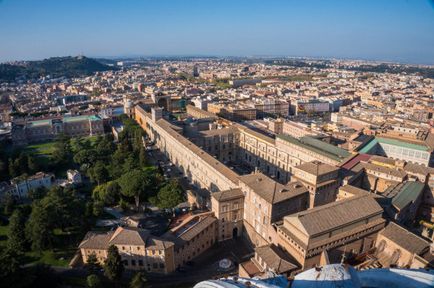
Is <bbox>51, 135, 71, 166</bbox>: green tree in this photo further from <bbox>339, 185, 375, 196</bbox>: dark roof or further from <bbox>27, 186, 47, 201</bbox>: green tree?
<bbox>339, 185, 375, 196</bbox>: dark roof

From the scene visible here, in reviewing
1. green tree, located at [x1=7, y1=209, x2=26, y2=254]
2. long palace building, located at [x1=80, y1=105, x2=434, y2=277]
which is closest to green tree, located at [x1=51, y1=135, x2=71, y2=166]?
green tree, located at [x1=7, y1=209, x2=26, y2=254]

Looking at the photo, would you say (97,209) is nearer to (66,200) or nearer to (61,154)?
(66,200)

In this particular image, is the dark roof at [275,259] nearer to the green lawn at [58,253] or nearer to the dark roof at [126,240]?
the dark roof at [126,240]

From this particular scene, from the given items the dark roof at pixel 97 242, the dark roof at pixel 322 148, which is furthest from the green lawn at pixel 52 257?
the dark roof at pixel 322 148

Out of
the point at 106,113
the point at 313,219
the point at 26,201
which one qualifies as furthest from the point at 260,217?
the point at 106,113

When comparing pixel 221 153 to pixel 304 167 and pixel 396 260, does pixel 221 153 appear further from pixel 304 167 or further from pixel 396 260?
pixel 396 260

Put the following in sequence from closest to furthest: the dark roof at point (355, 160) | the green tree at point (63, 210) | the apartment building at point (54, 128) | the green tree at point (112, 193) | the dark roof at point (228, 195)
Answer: the green tree at point (63, 210) → the dark roof at point (228, 195) → the green tree at point (112, 193) → the dark roof at point (355, 160) → the apartment building at point (54, 128)
